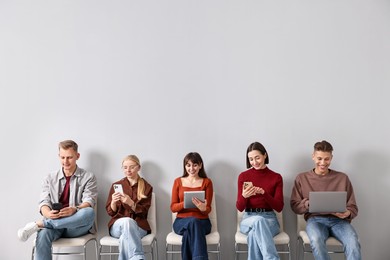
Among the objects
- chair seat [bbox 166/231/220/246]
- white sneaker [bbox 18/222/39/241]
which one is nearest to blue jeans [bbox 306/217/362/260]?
chair seat [bbox 166/231/220/246]

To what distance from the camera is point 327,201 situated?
3719 mm

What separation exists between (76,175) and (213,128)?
1.35 meters

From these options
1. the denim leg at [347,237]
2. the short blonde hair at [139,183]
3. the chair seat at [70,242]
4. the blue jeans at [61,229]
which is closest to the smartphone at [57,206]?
the blue jeans at [61,229]

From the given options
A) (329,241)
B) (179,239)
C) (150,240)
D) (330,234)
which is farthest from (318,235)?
(150,240)

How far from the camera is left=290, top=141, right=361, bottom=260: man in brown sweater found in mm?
3621

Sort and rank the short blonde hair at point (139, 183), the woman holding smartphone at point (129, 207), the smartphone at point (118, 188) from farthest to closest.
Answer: the short blonde hair at point (139, 183) < the smartphone at point (118, 188) < the woman holding smartphone at point (129, 207)

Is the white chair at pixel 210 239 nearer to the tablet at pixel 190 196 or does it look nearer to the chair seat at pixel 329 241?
the tablet at pixel 190 196

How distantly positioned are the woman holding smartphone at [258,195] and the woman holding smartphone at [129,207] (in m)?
0.85

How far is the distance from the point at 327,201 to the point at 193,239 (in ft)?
3.77

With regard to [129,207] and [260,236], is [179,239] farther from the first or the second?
[260,236]

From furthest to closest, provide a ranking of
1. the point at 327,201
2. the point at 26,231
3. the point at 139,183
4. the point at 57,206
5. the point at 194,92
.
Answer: the point at 194,92
the point at 139,183
the point at 57,206
the point at 327,201
the point at 26,231

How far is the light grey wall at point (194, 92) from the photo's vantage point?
427cm

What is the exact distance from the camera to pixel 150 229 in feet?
13.3

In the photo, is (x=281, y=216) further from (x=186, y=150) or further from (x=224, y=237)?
(x=186, y=150)
